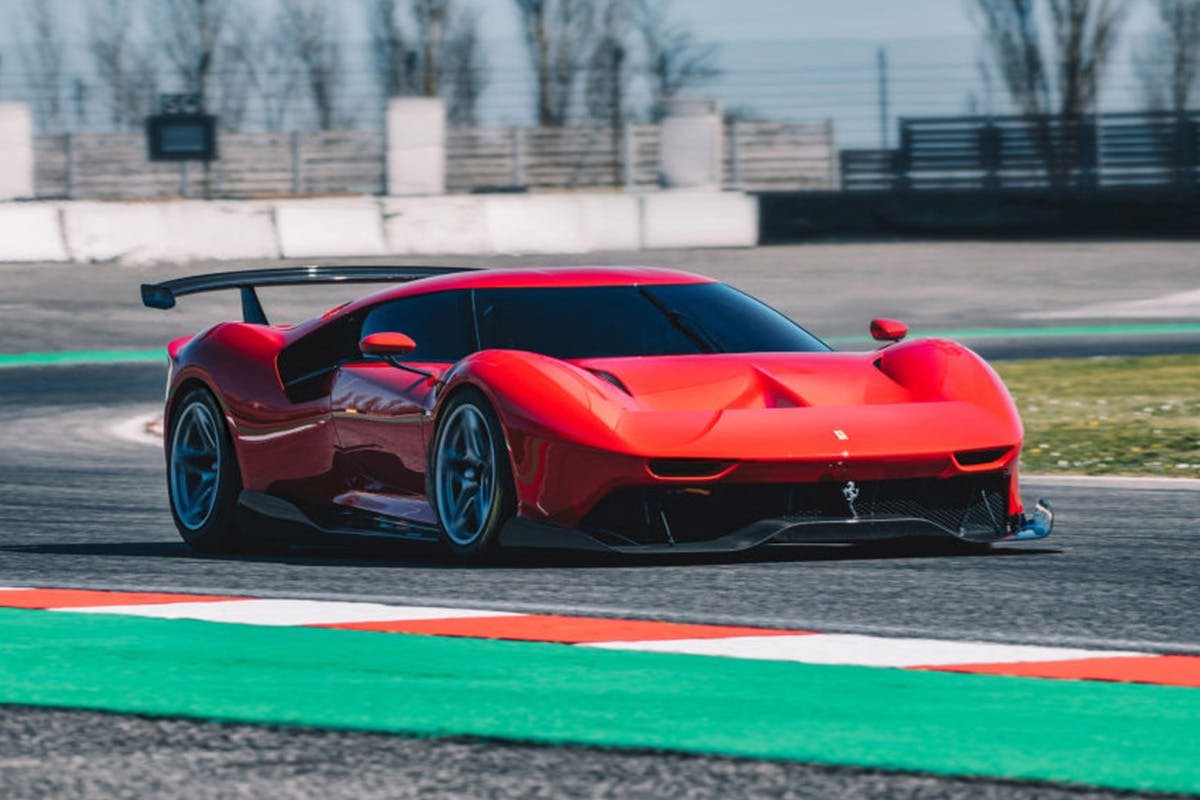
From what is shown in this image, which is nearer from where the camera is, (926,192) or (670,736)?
(670,736)

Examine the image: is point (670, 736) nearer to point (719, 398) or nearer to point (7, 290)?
point (719, 398)

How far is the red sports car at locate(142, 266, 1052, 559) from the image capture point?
7566 millimetres

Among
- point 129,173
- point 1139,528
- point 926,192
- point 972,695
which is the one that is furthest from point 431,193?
point 972,695

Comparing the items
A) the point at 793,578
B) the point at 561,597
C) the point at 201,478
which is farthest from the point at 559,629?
the point at 201,478

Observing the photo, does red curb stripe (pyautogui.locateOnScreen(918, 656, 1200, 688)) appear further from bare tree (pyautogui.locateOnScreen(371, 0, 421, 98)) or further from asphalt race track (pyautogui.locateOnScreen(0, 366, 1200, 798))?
bare tree (pyautogui.locateOnScreen(371, 0, 421, 98))

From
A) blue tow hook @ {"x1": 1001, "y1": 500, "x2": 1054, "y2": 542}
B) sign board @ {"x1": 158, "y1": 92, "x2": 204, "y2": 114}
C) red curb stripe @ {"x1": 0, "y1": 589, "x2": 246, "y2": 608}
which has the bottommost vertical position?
blue tow hook @ {"x1": 1001, "y1": 500, "x2": 1054, "y2": 542}

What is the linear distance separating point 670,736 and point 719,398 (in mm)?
2979

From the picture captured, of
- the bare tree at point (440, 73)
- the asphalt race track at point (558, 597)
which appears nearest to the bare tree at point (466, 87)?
the bare tree at point (440, 73)

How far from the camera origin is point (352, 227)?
30.5 meters

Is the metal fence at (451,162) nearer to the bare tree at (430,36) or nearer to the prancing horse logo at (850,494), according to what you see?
the bare tree at (430,36)

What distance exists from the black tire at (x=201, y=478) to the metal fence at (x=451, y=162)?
998 inches

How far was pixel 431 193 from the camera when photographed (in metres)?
36.2

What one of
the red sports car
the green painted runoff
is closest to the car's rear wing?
the red sports car

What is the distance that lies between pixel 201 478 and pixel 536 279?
5.24ft
